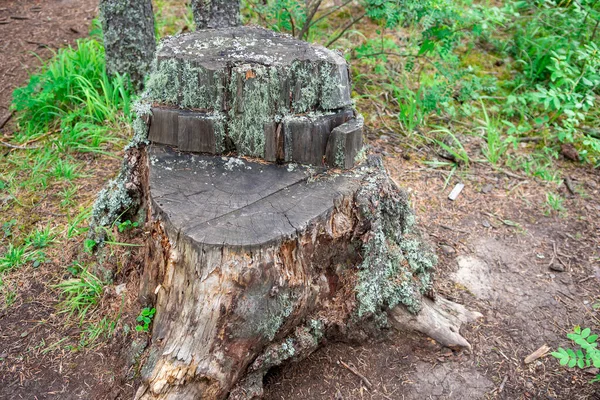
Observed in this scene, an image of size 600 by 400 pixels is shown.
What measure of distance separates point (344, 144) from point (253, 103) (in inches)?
19.1

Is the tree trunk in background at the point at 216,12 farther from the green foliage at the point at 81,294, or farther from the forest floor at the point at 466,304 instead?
the green foliage at the point at 81,294

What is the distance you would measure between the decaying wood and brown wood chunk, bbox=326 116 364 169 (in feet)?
0.23

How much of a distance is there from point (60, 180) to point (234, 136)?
184 centimetres

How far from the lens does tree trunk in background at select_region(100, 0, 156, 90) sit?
12.8ft

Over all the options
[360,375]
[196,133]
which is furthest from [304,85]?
[360,375]

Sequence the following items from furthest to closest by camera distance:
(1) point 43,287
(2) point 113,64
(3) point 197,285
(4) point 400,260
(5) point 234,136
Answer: (2) point 113,64 → (1) point 43,287 → (4) point 400,260 → (5) point 234,136 → (3) point 197,285

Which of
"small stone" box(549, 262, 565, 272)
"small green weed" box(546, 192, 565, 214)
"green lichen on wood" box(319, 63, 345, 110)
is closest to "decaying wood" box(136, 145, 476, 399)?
"green lichen on wood" box(319, 63, 345, 110)

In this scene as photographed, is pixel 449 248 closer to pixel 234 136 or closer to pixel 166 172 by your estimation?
pixel 234 136

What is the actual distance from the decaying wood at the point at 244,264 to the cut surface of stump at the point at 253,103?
0.09 meters

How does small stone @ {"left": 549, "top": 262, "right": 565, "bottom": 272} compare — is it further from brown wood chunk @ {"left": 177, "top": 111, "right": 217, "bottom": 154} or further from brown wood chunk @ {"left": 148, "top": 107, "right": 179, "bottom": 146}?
brown wood chunk @ {"left": 148, "top": 107, "right": 179, "bottom": 146}

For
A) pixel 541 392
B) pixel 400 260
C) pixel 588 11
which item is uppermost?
pixel 588 11

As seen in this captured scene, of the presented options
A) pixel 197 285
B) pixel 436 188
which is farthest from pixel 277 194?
pixel 436 188

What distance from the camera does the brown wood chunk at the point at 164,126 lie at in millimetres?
2357

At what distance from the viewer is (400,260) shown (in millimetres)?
2594
